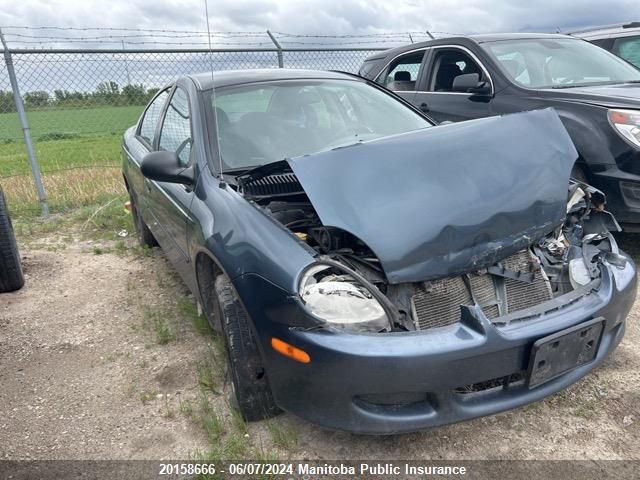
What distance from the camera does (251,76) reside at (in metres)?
3.25

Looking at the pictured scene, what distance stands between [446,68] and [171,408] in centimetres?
425

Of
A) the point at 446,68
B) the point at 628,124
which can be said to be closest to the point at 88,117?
the point at 446,68

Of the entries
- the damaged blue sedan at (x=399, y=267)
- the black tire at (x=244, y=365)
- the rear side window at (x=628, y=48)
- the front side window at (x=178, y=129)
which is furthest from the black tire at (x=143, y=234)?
the rear side window at (x=628, y=48)

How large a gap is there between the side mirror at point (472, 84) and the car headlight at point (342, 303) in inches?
129

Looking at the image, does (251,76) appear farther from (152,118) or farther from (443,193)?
(443,193)

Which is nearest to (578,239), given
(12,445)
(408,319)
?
(408,319)

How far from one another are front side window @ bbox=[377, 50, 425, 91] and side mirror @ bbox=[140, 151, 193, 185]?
11.6 feet

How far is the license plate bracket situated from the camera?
1843mm

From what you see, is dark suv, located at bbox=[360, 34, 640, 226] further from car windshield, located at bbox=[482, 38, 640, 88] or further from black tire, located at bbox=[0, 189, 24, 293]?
black tire, located at bbox=[0, 189, 24, 293]

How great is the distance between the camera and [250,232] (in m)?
2.10

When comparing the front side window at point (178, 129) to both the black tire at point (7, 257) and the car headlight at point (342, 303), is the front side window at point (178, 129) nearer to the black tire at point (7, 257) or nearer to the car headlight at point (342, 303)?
the black tire at point (7, 257)

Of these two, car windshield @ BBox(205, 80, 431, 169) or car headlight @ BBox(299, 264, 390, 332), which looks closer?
car headlight @ BBox(299, 264, 390, 332)

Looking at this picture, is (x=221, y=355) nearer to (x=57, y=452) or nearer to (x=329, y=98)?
(x=57, y=452)

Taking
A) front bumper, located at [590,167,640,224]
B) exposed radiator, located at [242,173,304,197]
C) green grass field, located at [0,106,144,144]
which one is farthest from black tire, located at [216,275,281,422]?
green grass field, located at [0,106,144,144]
